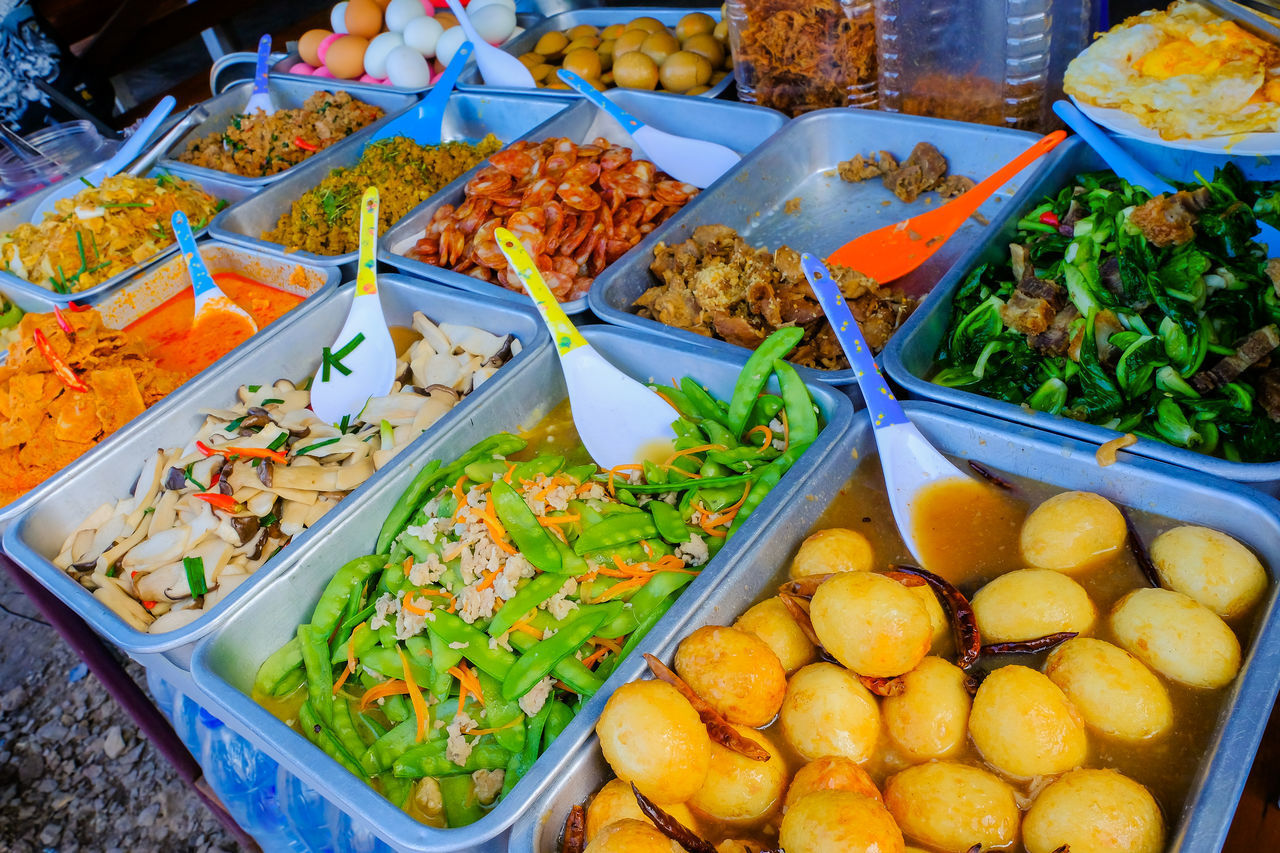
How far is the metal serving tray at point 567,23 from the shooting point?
147 inches

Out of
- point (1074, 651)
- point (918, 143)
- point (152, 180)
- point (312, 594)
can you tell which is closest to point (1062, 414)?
point (1074, 651)

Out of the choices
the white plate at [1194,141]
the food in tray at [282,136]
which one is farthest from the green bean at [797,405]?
the food in tray at [282,136]

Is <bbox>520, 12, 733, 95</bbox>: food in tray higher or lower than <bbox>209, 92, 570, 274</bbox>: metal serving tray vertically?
higher

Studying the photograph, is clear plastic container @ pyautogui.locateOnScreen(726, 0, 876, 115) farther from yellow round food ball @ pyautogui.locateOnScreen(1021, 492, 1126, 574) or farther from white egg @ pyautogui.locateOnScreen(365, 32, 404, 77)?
yellow round food ball @ pyautogui.locateOnScreen(1021, 492, 1126, 574)

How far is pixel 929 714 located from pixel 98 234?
11.2 feet

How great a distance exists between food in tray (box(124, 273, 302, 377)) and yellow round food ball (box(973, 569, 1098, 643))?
233 centimetres

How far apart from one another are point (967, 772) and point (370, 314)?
2.14 meters

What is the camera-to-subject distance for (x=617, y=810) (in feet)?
4.11

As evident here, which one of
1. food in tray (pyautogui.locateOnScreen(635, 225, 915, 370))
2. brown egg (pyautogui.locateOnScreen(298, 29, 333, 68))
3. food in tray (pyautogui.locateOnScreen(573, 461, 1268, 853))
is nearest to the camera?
food in tray (pyautogui.locateOnScreen(573, 461, 1268, 853))

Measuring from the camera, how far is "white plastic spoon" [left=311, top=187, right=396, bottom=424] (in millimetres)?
2523

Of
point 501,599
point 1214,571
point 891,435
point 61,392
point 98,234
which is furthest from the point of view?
point 98,234

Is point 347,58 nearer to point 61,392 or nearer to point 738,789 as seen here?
point 61,392

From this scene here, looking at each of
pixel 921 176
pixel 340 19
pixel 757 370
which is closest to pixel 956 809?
pixel 757 370

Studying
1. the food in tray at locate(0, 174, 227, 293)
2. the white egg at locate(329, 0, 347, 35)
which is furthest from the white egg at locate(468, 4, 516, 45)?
the food in tray at locate(0, 174, 227, 293)
